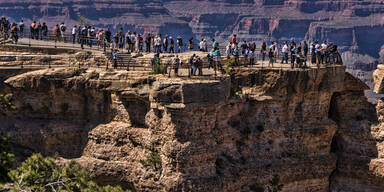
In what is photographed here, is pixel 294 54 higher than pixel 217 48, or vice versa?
pixel 217 48

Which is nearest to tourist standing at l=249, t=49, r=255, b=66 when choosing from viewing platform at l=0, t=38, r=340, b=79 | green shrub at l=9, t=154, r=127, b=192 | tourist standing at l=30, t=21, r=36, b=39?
viewing platform at l=0, t=38, r=340, b=79

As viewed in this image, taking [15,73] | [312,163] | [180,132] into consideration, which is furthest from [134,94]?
[312,163]

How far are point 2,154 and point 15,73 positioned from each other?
17817 mm

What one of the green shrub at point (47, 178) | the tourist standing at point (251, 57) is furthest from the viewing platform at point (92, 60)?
the green shrub at point (47, 178)

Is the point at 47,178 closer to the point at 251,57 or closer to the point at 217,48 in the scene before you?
the point at 217,48

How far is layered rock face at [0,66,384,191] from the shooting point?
49.3m

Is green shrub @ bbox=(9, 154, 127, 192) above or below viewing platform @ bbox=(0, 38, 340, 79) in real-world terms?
below

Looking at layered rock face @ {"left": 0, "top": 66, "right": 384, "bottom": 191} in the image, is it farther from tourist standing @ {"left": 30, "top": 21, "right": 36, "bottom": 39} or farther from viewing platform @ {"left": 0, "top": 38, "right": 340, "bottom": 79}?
tourist standing @ {"left": 30, "top": 21, "right": 36, "bottom": 39}

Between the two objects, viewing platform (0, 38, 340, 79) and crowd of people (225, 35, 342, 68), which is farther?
crowd of people (225, 35, 342, 68)

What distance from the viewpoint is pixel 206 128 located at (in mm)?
49781

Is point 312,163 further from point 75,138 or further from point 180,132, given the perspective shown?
point 75,138

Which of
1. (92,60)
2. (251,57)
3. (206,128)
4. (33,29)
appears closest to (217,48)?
(251,57)

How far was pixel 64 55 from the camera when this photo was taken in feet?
193

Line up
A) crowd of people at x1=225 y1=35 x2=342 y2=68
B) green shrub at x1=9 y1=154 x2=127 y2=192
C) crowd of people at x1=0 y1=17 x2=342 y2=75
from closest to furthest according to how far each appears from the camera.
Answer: green shrub at x1=9 y1=154 x2=127 y2=192
crowd of people at x1=0 y1=17 x2=342 y2=75
crowd of people at x1=225 y1=35 x2=342 y2=68
